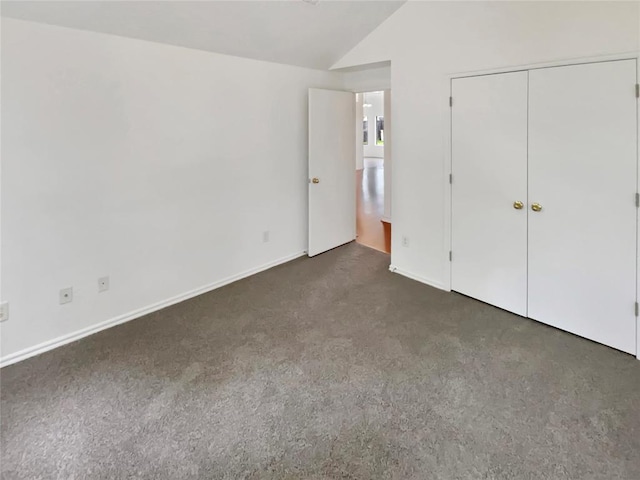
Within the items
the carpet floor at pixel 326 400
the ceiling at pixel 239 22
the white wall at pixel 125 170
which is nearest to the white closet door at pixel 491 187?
the carpet floor at pixel 326 400

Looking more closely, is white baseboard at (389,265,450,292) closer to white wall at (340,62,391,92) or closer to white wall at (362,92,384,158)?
white wall at (340,62,391,92)

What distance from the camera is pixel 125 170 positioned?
3008mm

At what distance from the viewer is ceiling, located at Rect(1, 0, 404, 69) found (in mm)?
2502

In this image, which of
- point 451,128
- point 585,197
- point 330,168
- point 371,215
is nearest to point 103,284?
point 330,168

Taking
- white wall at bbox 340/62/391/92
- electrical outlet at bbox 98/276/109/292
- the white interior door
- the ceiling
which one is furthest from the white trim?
electrical outlet at bbox 98/276/109/292

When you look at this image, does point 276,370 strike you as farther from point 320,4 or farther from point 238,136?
point 320,4

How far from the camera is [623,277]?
2553mm

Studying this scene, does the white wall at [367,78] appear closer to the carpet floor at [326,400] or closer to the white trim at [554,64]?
the white trim at [554,64]

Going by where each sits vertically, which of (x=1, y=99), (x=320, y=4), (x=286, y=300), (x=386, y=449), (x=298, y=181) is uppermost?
(x=320, y=4)

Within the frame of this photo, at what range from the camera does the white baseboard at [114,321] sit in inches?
103

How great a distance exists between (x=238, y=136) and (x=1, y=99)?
1.82m

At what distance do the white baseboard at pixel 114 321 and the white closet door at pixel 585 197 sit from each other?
2647mm

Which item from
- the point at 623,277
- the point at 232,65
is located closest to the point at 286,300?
the point at 232,65

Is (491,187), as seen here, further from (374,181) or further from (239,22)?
(374,181)
